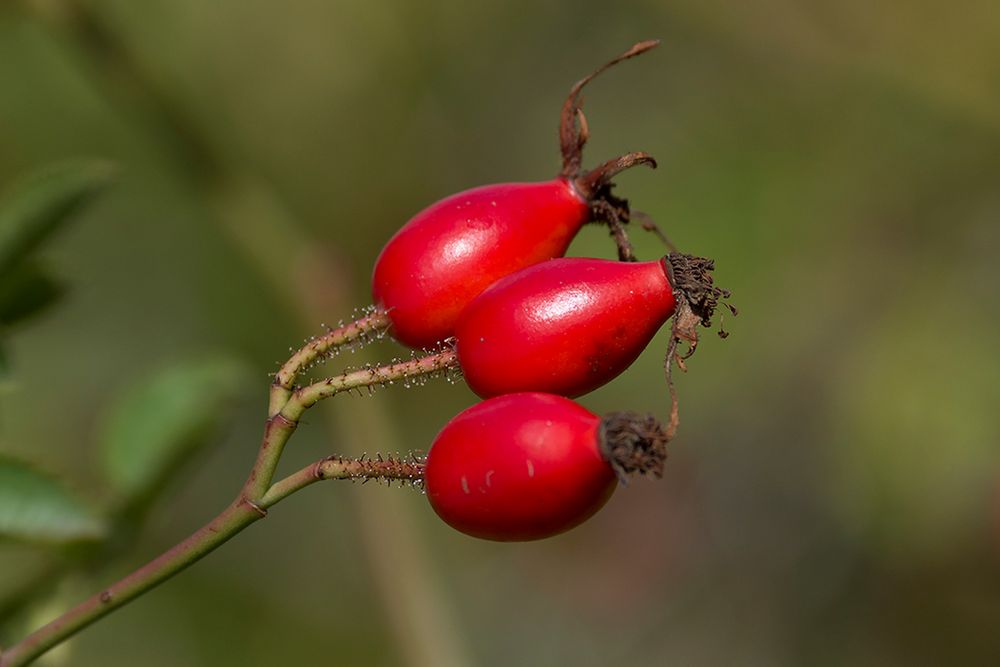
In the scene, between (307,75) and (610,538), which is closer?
(610,538)

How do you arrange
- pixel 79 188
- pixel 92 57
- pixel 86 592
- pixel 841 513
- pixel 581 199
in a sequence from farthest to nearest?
pixel 841 513
pixel 92 57
pixel 86 592
pixel 79 188
pixel 581 199

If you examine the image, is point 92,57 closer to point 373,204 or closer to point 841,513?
point 373,204

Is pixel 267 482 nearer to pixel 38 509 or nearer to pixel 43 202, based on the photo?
pixel 38 509

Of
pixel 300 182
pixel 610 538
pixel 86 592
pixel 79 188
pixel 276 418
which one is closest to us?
pixel 276 418

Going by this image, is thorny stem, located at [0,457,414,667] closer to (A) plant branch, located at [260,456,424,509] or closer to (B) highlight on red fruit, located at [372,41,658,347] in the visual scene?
(A) plant branch, located at [260,456,424,509]

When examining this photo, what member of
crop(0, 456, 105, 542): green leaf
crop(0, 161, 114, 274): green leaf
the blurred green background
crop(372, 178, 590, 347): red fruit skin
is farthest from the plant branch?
the blurred green background

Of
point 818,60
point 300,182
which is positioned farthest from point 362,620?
point 818,60
